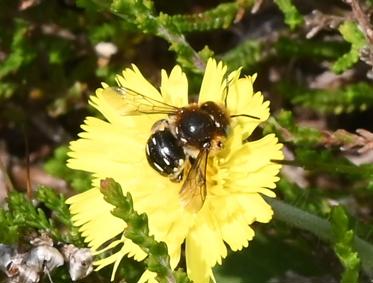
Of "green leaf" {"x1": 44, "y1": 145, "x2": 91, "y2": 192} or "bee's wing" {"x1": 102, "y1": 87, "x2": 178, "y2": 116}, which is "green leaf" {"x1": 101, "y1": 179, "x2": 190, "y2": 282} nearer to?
"bee's wing" {"x1": 102, "y1": 87, "x2": 178, "y2": 116}

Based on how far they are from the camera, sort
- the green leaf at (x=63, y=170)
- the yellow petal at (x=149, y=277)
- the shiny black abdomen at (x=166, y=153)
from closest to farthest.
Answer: the shiny black abdomen at (x=166, y=153) → the yellow petal at (x=149, y=277) → the green leaf at (x=63, y=170)

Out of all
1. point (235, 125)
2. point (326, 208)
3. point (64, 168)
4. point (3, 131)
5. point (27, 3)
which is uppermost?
point (235, 125)

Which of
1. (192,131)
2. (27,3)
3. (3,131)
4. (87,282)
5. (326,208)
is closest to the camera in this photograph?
(192,131)

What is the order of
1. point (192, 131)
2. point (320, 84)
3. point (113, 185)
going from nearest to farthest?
point (113, 185), point (192, 131), point (320, 84)

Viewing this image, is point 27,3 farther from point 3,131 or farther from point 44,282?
point 44,282

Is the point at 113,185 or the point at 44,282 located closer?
the point at 113,185

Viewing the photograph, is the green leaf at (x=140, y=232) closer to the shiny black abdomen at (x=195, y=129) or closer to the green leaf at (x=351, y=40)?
the shiny black abdomen at (x=195, y=129)

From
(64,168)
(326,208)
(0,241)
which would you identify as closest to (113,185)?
(0,241)

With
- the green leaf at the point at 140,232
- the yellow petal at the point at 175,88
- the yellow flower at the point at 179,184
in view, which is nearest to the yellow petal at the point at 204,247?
the yellow flower at the point at 179,184

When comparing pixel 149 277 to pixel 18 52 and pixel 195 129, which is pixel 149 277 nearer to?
pixel 195 129
